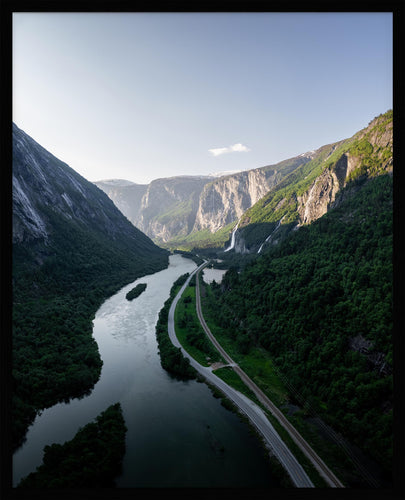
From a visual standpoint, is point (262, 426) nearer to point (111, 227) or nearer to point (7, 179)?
point (7, 179)

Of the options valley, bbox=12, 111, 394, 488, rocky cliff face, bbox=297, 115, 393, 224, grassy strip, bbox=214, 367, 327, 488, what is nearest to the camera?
grassy strip, bbox=214, 367, 327, 488

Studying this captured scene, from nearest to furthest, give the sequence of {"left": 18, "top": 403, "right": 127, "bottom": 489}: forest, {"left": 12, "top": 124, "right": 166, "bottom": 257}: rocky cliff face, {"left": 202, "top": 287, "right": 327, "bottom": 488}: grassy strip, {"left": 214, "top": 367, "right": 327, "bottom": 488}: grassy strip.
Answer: {"left": 18, "top": 403, "right": 127, "bottom": 489}: forest
{"left": 214, "top": 367, "right": 327, "bottom": 488}: grassy strip
{"left": 202, "top": 287, "right": 327, "bottom": 488}: grassy strip
{"left": 12, "top": 124, "right": 166, "bottom": 257}: rocky cliff face

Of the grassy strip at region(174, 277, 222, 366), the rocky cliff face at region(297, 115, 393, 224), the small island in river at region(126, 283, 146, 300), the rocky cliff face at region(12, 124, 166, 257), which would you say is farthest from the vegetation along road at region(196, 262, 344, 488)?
the rocky cliff face at region(12, 124, 166, 257)

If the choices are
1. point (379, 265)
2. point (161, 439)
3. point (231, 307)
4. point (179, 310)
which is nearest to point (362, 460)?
point (161, 439)

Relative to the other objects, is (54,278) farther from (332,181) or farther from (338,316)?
(332,181)

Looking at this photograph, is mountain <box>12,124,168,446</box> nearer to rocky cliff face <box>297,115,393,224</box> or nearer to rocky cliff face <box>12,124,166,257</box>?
rocky cliff face <box>12,124,166,257</box>

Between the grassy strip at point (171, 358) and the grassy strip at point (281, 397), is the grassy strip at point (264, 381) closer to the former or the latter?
the grassy strip at point (281, 397)

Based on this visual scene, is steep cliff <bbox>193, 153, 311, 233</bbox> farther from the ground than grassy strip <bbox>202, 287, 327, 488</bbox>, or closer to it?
farther from the ground

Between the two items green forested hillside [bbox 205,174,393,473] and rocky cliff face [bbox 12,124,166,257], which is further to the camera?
rocky cliff face [bbox 12,124,166,257]
